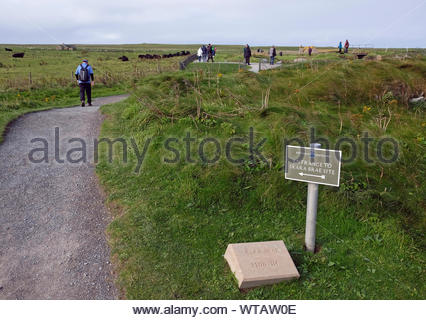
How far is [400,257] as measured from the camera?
14.4 feet

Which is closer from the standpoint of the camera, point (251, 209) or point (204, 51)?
point (251, 209)

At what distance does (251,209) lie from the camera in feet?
17.9

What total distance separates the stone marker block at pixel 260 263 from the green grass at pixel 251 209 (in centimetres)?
10

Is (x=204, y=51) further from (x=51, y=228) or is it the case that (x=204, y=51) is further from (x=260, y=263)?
(x=260, y=263)

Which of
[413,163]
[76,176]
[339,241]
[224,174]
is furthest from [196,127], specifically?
[413,163]

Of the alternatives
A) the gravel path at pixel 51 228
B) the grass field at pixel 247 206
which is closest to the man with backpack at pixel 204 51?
the grass field at pixel 247 206

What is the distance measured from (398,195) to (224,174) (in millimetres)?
2779

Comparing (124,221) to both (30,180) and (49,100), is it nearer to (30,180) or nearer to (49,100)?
(30,180)
